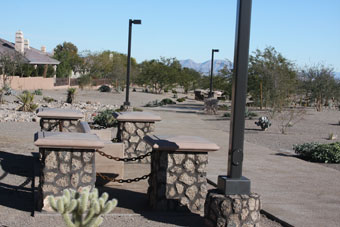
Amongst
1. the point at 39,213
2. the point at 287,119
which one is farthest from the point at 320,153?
the point at 287,119

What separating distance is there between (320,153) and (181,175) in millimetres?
7526

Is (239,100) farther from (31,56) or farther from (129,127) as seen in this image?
(31,56)

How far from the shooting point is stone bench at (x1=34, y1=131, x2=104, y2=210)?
7309mm

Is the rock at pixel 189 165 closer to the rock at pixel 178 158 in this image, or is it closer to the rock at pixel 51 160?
the rock at pixel 178 158

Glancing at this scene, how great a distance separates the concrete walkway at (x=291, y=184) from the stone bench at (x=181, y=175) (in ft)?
4.02

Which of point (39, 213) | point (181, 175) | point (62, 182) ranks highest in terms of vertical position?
point (181, 175)

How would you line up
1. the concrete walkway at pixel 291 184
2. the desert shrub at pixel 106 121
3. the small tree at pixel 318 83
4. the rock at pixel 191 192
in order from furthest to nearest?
the small tree at pixel 318 83 < the desert shrub at pixel 106 121 < the concrete walkway at pixel 291 184 < the rock at pixel 191 192

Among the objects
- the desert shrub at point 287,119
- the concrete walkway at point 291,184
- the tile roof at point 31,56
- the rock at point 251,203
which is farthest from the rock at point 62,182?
the tile roof at point 31,56

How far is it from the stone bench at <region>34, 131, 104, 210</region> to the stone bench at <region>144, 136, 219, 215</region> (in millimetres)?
998

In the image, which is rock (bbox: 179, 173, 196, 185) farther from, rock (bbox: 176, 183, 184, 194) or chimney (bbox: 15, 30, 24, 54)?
chimney (bbox: 15, 30, 24, 54)

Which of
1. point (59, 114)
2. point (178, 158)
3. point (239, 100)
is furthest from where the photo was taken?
point (59, 114)

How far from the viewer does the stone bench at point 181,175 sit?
25.4 feet

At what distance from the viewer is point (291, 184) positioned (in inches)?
413

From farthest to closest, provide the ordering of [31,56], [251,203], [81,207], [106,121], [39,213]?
[31,56] < [106,121] < [39,213] < [251,203] < [81,207]
